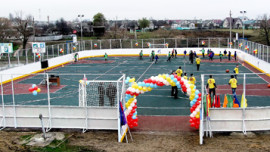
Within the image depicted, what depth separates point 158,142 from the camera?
48.0 ft

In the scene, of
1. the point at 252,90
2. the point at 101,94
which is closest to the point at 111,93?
the point at 101,94

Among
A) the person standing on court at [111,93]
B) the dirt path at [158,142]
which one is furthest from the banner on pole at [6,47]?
the person standing on court at [111,93]

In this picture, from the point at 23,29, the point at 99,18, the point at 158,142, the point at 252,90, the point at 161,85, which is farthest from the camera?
the point at 99,18

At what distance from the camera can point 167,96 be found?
23.5 metres

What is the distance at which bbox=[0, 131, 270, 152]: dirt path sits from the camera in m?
13.9

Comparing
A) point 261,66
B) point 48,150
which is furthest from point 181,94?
point 261,66

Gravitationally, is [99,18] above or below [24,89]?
above

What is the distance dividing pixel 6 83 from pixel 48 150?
18.2 metres

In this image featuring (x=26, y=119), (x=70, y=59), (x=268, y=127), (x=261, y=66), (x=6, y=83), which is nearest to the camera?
(x=268, y=127)

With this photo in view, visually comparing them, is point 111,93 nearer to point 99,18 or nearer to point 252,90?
point 252,90

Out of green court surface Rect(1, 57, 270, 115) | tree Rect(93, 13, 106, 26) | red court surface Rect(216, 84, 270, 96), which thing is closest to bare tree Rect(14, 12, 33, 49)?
tree Rect(93, 13, 106, 26)

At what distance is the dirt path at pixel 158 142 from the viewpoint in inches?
546

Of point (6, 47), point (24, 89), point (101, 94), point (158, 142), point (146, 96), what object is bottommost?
point (158, 142)

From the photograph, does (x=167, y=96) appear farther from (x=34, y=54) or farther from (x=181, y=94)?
(x=34, y=54)
